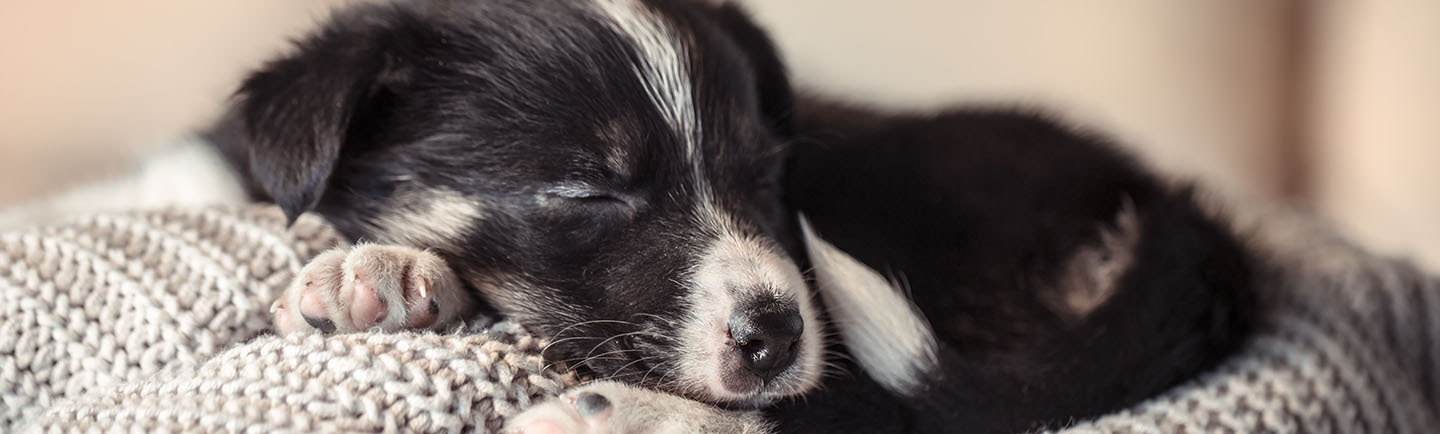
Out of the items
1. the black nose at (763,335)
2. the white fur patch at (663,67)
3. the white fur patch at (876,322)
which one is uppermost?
the white fur patch at (663,67)

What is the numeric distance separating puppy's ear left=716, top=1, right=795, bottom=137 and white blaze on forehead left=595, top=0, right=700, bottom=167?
272mm

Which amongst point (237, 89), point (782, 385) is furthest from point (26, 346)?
point (782, 385)

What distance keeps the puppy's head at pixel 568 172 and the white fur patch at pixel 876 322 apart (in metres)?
0.06

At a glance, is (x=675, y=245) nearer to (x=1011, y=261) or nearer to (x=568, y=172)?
(x=568, y=172)

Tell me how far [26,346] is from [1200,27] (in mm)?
2891

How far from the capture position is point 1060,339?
4.70 feet

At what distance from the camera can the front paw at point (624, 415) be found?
112 cm

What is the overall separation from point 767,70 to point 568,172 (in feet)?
1.81

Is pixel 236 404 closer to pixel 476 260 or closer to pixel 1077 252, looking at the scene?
pixel 476 260

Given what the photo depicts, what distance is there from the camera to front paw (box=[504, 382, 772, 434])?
112 centimetres

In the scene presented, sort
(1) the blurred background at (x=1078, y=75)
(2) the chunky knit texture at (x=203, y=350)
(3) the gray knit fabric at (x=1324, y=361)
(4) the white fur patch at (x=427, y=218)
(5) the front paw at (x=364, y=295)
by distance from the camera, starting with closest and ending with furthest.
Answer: (2) the chunky knit texture at (x=203, y=350) → (5) the front paw at (x=364, y=295) → (3) the gray knit fabric at (x=1324, y=361) → (4) the white fur patch at (x=427, y=218) → (1) the blurred background at (x=1078, y=75)

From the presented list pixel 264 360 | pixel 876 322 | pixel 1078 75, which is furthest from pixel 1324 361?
pixel 1078 75

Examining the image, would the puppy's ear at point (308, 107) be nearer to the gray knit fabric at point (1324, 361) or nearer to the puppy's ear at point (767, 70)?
the puppy's ear at point (767, 70)

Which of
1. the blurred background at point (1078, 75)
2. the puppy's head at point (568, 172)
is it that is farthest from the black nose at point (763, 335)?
the blurred background at point (1078, 75)
